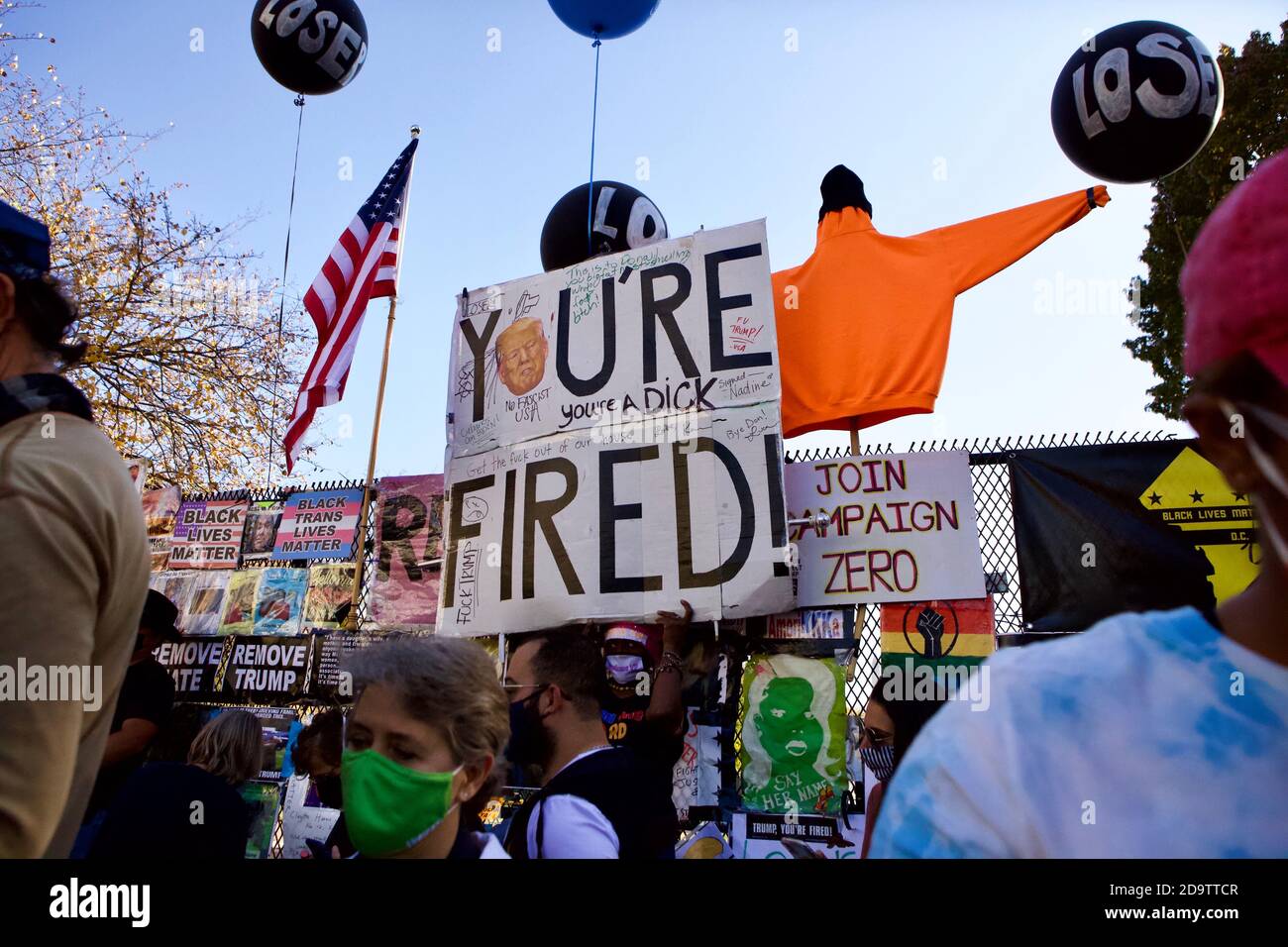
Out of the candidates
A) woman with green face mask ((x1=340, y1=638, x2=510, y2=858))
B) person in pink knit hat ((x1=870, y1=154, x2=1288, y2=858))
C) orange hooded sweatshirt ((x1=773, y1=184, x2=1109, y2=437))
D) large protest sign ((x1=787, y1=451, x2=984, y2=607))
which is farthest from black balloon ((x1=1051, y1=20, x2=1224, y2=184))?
woman with green face mask ((x1=340, y1=638, x2=510, y2=858))

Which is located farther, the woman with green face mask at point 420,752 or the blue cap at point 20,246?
the woman with green face mask at point 420,752

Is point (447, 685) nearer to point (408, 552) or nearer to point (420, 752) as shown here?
point (420, 752)

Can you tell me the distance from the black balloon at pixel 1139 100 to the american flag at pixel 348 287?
17.5 feet

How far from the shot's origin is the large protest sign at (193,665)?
6855 mm

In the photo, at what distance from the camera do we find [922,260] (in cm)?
590

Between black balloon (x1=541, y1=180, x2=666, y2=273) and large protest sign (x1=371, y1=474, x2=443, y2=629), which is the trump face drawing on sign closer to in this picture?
black balloon (x1=541, y1=180, x2=666, y2=273)

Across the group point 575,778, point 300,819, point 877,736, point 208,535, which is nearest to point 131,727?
point 300,819

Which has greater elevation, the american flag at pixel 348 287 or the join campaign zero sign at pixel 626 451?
the american flag at pixel 348 287

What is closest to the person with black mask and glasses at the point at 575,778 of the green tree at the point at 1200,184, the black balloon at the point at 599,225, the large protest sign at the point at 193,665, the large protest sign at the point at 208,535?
the black balloon at the point at 599,225

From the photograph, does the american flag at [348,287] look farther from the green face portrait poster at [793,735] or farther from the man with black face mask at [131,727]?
the green face portrait poster at [793,735]

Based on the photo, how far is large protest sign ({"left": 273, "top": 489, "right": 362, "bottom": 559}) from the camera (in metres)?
6.91

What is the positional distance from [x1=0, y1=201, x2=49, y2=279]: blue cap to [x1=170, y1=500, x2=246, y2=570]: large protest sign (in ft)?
20.0
